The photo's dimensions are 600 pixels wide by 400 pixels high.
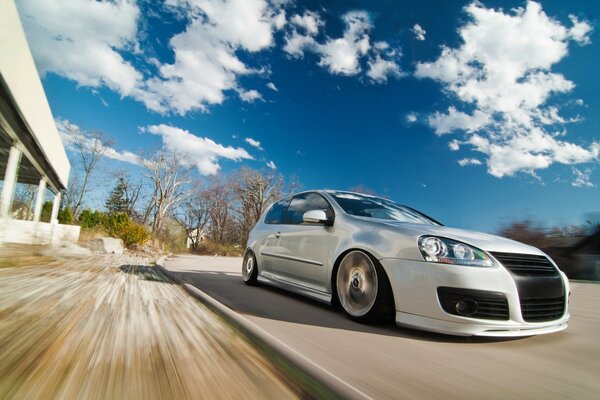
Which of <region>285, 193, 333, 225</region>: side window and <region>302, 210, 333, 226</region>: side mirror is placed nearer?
<region>302, 210, 333, 226</region>: side mirror

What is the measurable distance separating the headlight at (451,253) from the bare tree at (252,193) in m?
36.2

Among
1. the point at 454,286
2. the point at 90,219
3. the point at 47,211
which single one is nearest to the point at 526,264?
the point at 454,286

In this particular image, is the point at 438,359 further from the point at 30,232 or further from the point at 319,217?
the point at 30,232

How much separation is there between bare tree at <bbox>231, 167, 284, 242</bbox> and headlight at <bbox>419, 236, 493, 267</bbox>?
36.2 metres

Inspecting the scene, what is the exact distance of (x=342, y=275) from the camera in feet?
10.3

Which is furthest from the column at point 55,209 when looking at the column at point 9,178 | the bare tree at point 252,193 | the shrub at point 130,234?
the bare tree at point 252,193

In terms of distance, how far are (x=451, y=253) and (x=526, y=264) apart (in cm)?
62

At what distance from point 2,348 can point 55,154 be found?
1944 centimetres

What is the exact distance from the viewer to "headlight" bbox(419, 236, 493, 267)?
2.32m

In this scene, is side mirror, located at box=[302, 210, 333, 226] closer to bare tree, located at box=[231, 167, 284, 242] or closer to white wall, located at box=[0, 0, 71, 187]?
white wall, located at box=[0, 0, 71, 187]

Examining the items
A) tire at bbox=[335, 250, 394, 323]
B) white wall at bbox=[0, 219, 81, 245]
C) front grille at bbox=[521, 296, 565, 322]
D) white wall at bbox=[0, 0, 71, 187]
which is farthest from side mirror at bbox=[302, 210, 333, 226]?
white wall at bbox=[0, 219, 81, 245]

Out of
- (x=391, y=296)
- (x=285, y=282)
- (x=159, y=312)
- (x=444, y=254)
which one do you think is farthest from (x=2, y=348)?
(x=285, y=282)

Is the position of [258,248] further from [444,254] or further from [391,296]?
[444,254]

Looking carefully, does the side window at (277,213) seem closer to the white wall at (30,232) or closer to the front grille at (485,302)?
the front grille at (485,302)
